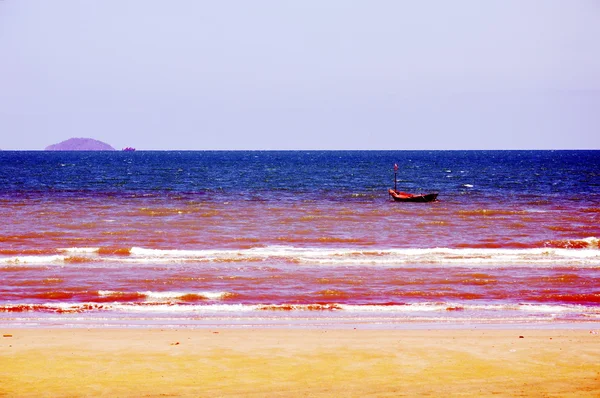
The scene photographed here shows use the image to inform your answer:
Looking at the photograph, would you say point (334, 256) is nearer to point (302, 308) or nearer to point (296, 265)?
point (296, 265)

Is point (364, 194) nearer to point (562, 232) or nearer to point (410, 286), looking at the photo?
point (562, 232)

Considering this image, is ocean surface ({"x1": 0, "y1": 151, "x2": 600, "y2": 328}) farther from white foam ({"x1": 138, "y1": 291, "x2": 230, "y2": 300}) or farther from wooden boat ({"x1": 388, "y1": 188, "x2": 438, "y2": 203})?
wooden boat ({"x1": 388, "y1": 188, "x2": 438, "y2": 203})

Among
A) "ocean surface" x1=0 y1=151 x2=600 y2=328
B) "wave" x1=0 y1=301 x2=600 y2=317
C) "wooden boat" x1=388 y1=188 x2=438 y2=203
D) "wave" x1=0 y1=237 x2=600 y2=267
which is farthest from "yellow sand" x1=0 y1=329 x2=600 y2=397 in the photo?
"wooden boat" x1=388 y1=188 x2=438 y2=203

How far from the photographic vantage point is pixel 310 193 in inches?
2226

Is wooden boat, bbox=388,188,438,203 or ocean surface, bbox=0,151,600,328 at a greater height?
wooden boat, bbox=388,188,438,203

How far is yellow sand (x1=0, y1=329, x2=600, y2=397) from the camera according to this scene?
9.36 metres

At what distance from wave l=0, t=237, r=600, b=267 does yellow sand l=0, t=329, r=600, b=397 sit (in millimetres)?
9300

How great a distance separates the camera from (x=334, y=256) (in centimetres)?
2344

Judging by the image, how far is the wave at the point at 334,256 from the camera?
2219cm

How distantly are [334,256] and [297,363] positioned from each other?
1284 centimetres

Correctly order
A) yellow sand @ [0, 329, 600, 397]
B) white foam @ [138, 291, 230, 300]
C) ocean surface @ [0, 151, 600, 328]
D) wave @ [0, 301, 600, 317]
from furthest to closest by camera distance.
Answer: white foam @ [138, 291, 230, 300] → wave @ [0, 301, 600, 317] → ocean surface @ [0, 151, 600, 328] → yellow sand @ [0, 329, 600, 397]

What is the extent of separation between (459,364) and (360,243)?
16245 millimetres

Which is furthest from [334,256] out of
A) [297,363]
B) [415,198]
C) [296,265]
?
[415,198]

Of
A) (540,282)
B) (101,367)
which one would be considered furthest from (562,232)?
(101,367)
